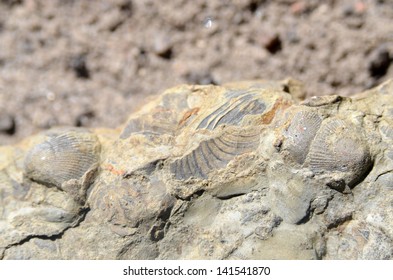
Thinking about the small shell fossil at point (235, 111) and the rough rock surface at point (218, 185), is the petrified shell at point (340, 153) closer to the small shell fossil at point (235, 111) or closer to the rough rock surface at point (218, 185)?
the rough rock surface at point (218, 185)

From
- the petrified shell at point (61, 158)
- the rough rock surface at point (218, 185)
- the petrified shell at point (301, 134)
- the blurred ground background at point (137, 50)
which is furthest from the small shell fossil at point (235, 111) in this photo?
the blurred ground background at point (137, 50)

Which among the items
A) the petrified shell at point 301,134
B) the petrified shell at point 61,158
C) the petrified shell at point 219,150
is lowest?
the petrified shell at point 61,158

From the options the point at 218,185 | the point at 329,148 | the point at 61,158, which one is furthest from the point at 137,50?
the point at 329,148

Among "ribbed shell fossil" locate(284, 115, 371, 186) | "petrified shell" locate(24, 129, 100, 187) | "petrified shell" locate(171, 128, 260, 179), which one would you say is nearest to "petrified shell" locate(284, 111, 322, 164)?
"ribbed shell fossil" locate(284, 115, 371, 186)

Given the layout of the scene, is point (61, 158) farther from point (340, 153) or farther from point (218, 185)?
point (340, 153)

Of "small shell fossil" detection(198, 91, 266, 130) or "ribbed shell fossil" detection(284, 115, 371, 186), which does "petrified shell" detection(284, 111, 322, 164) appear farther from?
"small shell fossil" detection(198, 91, 266, 130)
